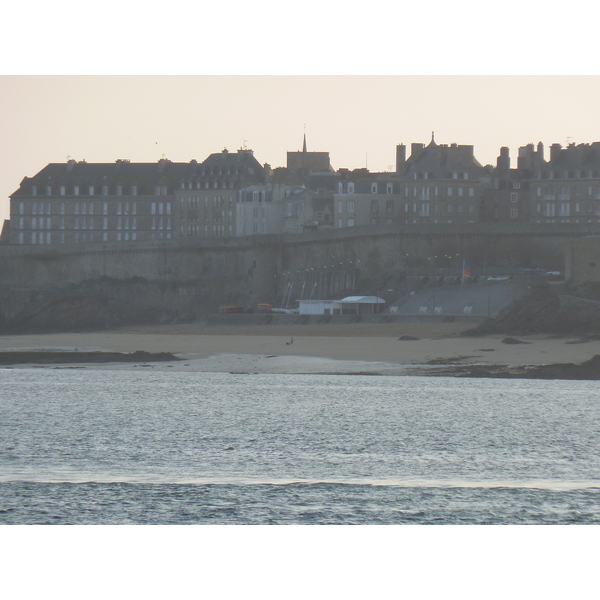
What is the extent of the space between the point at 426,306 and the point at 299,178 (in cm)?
3301

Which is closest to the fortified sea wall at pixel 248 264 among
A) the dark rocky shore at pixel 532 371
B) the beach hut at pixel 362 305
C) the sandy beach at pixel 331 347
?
the beach hut at pixel 362 305

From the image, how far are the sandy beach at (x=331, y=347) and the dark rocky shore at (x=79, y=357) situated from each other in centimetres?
91

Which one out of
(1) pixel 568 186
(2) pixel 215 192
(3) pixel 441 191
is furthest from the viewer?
(2) pixel 215 192

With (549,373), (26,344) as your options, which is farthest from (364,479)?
(26,344)

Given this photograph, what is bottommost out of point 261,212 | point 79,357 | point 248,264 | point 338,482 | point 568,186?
point 338,482

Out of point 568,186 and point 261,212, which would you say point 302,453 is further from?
point 261,212

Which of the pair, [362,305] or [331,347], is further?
[362,305]

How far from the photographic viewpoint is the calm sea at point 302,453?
1962 centimetres

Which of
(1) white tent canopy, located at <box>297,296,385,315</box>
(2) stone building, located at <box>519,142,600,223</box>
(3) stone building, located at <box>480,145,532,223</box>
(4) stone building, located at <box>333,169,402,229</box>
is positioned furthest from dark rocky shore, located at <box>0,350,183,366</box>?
(3) stone building, located at <box>480,145,532,223</box>

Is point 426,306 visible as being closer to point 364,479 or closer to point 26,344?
point 26,344

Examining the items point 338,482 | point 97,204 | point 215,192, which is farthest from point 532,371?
point 97,204

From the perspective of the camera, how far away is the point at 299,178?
8631 centimetres

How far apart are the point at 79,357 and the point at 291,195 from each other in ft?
120

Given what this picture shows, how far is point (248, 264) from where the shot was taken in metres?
70.6
